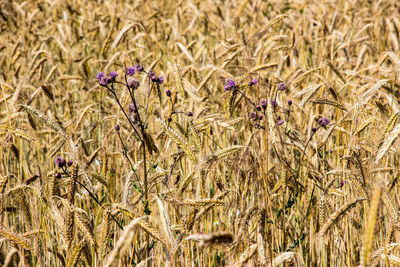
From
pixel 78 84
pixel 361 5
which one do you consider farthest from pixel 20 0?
pixel 361 5

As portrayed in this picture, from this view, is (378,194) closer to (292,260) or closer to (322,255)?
(292,260)

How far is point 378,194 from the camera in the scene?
3.00 ft

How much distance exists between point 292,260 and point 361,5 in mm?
5263

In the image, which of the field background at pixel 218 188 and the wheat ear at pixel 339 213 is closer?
the wheat ear at pixel 339 213

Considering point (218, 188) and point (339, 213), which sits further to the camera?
point (218, 188)

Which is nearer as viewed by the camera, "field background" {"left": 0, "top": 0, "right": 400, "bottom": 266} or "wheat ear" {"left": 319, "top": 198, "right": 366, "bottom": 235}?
"wheat ear" {"left": 319, "top": 198, "right": 366, "bottom": 235}

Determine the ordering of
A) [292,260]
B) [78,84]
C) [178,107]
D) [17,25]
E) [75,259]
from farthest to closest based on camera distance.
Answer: [17,25], [78,84], [178,107], [292,260], [75,259]

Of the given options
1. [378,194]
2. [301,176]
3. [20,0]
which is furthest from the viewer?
[20,0]

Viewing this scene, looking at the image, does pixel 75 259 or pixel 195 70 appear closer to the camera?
pixel 75 259

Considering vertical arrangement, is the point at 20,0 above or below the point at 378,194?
above

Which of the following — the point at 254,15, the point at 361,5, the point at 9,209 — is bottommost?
the point at 9,209

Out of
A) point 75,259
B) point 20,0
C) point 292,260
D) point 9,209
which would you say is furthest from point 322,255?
point 20,0

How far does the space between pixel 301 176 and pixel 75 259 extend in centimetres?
156

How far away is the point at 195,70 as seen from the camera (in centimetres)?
311
